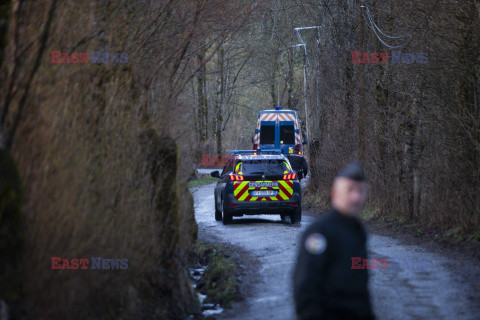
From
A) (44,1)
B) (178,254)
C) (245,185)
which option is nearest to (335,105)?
(245,185)

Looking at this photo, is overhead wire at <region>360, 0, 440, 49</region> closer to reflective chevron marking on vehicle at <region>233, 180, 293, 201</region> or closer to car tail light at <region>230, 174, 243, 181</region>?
reflective chevron marking on vehicle at <region>233, 180, 293, 201</region>

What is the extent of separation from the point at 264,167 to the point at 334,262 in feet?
47.0

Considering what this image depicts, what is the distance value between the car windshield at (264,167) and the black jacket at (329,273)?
14.0m

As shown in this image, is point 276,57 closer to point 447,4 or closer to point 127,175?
point 447,4

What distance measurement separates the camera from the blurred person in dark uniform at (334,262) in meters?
3.98

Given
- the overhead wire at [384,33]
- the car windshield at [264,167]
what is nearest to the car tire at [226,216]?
the car windshield at [264,167]

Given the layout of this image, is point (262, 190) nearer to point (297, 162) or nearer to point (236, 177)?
point (236, 177)

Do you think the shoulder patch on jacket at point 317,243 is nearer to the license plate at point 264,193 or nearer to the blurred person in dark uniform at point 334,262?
the blurred person in dark uniform at point 334,262

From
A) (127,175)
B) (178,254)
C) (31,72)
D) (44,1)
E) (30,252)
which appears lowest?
(178,254)

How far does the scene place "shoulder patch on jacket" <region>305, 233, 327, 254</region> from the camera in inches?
157

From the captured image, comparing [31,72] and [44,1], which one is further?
[44,1]

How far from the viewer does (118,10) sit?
877 cm

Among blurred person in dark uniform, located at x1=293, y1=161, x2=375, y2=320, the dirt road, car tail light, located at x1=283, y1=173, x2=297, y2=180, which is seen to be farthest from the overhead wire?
blurred person in dark uniform, located at x1=293, y1=161, x2=375, y2=320

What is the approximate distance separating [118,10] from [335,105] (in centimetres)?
1650
